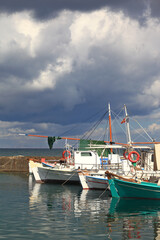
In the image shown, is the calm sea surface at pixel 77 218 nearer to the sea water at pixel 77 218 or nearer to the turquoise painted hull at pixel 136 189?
the sea water at pixel 77 218

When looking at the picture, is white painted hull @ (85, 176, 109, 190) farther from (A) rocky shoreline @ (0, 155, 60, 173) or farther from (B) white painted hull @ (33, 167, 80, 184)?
(A) rocky shoreline @ (0, 155, 60, 173)

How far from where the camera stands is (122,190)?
2430 cm

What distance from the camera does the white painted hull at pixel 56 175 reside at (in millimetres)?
35841

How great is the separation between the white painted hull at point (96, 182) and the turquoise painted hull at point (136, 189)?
5.20 m

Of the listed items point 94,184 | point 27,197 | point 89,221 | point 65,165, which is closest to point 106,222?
point 89,221

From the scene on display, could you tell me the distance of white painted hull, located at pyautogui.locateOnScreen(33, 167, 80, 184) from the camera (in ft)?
118

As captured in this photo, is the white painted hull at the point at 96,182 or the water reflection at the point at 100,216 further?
the white painted hull at the point at 96,182

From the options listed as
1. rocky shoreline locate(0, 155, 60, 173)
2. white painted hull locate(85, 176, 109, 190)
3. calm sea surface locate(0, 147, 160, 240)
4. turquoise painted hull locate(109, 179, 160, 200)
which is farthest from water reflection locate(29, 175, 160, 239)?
rocky shoreline locate(0, 155, 60, 173)

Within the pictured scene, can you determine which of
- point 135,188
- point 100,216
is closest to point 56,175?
point 135,188

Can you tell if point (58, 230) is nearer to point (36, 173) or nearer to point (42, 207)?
point (42, 207)

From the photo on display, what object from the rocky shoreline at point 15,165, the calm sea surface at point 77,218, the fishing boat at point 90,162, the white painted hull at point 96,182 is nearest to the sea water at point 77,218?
the calm sea surface at point 77,218

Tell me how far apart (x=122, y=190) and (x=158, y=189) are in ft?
9.63

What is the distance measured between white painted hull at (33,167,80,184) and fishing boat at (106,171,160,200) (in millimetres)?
11589

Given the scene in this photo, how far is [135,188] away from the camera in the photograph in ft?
78.0
